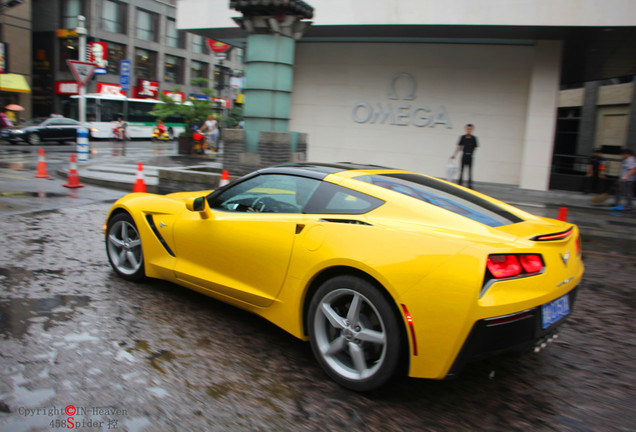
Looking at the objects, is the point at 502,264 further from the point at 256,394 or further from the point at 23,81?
the point at 23,81

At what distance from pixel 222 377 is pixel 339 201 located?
4.44 feet

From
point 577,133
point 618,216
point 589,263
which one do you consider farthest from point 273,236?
point 577,133

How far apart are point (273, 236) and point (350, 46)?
16.2 meters

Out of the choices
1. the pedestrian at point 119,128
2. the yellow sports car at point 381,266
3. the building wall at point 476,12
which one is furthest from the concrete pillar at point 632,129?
the pedestrian at point 119,128

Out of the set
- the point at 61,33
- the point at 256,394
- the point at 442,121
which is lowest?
the point at 256,394

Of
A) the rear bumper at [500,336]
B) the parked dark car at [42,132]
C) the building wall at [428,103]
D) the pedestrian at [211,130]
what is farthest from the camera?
the parked dark car at [42,132]

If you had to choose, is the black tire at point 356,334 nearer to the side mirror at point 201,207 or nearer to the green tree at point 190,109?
the side mirror at point 201,207

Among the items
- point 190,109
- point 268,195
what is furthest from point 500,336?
point 190,109

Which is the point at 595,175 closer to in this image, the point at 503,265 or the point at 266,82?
the point at 266,82

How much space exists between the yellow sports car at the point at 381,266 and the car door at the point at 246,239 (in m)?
0.01

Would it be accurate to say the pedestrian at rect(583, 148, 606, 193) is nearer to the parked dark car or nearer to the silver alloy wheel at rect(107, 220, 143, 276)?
the silver alloy wheel at rect(107, 220, 143, 276)

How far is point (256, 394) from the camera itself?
9.99 ft

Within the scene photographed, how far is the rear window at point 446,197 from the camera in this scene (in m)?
3.40

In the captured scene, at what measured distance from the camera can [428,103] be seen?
17469 millimetres
